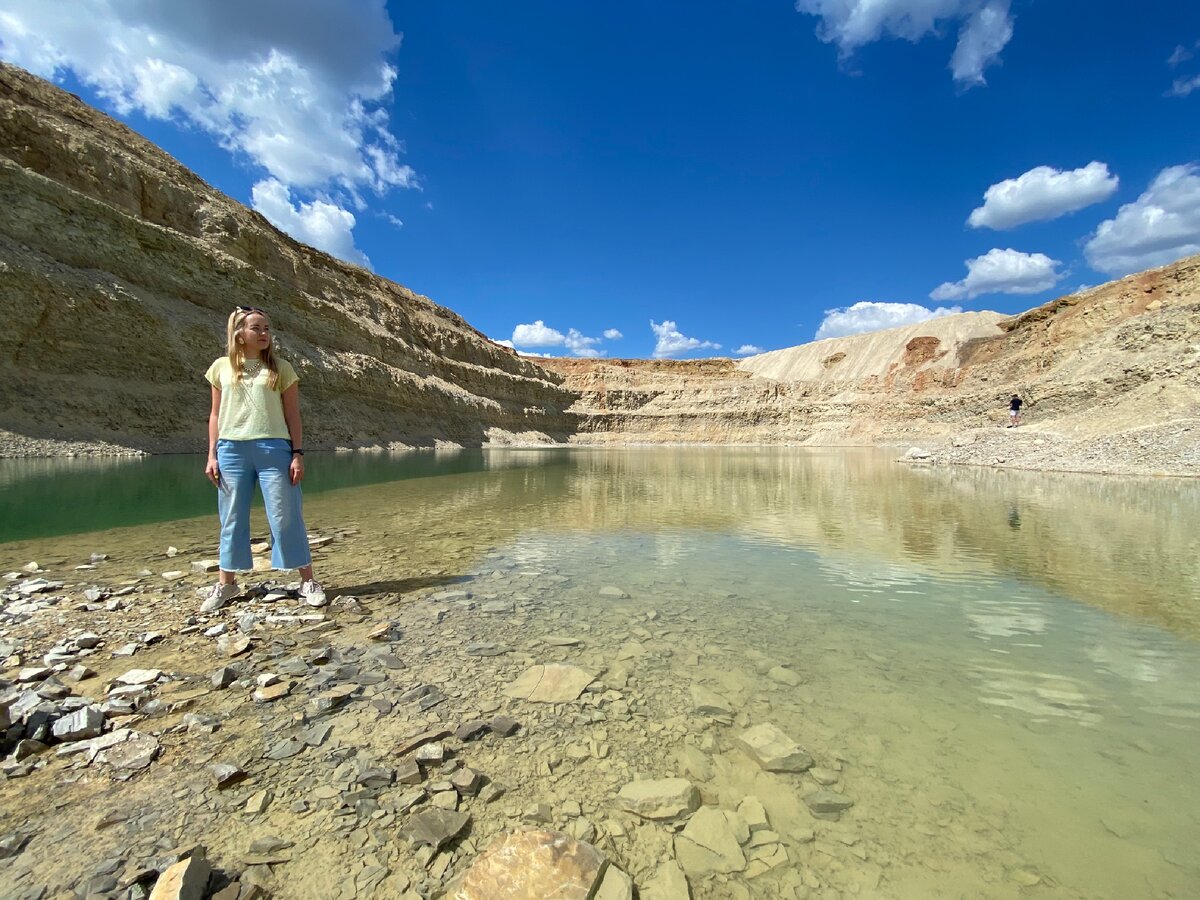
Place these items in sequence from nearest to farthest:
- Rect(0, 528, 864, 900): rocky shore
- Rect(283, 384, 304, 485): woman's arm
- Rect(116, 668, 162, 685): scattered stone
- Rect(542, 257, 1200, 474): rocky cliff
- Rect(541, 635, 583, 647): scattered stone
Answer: Rect(0, 528, 864, 900): rocky shore → Rect(116, 668, 162, 685): scattered stone → Rect(541, 635, 583, 647): scattered stone → Rect(283, 384, 304, 485): woman's arm → Rect(542, 257, 1200, 474): rocky cliff

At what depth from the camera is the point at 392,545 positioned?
7.26 meters

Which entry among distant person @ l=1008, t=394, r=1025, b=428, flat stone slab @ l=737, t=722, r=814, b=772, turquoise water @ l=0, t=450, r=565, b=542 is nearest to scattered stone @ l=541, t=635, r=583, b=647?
flat stone slab @ l=737, t=722, r=814, b=772

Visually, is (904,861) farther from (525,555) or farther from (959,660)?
(525,555)

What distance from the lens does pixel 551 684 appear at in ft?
10.9

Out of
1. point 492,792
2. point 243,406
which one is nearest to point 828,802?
point 492,792

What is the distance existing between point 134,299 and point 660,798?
1315 inches

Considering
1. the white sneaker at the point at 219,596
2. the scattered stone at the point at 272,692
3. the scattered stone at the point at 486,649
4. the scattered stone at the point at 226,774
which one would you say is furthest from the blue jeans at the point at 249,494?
the scattered stone at the point at 226,774

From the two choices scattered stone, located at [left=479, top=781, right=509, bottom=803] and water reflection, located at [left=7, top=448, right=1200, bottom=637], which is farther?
water reflection, located at [left=7, top=448, right=1200, bottom=637]

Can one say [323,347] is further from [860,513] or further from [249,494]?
[860,513]

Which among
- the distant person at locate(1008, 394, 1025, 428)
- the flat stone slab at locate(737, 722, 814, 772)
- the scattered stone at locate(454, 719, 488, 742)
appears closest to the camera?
the flat stone slab at locate(737, 722, 814, 772)

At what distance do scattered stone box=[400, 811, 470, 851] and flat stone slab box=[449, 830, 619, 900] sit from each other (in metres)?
0.19

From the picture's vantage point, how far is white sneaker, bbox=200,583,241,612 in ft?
14.6

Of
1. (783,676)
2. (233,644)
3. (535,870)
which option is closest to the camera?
(535,870)

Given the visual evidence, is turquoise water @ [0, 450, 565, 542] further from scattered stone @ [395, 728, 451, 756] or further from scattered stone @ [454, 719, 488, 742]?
scattered stone @ [454, 719, 488, 742]
